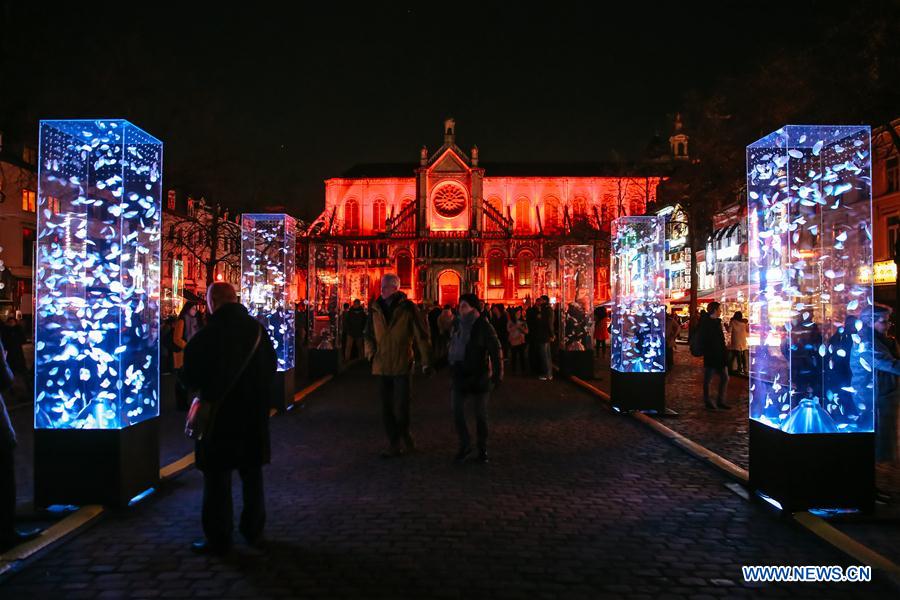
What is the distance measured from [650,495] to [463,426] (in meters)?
2.27

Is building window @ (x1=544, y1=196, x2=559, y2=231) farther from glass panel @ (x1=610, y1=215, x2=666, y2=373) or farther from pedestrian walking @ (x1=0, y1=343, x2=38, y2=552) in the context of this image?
pedestrian walking @ (x1=0, y1=343, x2=38, y2=552)

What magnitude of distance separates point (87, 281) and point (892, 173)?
3305cm

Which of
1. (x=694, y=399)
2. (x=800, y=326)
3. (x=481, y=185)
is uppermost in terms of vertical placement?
(x=481, y=185)

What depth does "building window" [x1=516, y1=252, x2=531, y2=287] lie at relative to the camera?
2865 inches


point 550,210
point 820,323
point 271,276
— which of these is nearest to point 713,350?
point 820,323

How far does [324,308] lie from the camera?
19469 mm


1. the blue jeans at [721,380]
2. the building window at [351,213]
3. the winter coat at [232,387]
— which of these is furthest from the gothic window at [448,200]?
the winter coat at [232,387]

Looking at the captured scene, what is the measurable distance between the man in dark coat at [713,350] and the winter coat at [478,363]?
18.3 ft

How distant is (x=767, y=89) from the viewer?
16609 mm

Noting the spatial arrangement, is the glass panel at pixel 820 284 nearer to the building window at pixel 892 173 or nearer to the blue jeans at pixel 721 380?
the blue jeans at pixel 721 380

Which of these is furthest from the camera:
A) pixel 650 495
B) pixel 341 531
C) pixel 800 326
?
pixel 650 495

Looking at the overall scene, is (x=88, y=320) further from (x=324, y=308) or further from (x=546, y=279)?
(x=546, y=279)

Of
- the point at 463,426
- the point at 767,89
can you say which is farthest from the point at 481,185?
the point at 463,426

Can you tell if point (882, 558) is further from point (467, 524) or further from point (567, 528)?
point (467, 524)
